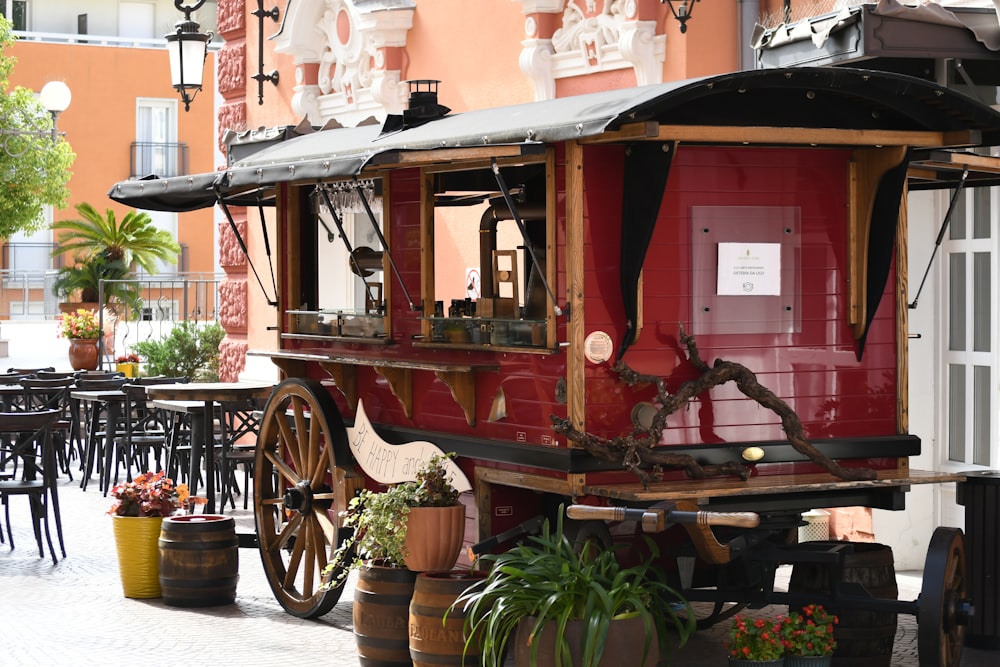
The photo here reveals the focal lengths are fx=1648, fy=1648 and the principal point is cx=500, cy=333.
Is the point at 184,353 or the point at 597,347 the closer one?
the point at 597,347

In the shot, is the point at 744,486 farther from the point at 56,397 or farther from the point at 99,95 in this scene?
the point at 99,95

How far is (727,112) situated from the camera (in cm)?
646

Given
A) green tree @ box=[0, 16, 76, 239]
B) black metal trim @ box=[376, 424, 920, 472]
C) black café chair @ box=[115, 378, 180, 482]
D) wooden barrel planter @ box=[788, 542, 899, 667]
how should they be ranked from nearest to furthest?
black metal trim @ box=[376, 424, 920, 472] → wooden barrel planter @ box=[788, 542, 899, 667] → black café chair @ box=[115, 378, 180, 482] → green tree @ box=[0, 16, 76, 239]

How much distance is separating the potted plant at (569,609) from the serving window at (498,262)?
877 millimetres

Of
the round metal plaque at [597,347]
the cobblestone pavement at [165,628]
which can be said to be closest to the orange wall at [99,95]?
the cobblestone pavement at [165,628]

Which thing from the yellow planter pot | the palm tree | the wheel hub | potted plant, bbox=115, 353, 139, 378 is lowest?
the yellow planter pot

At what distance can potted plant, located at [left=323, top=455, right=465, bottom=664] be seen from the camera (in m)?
6.94

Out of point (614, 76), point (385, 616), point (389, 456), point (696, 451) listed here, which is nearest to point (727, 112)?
point (696, 451)

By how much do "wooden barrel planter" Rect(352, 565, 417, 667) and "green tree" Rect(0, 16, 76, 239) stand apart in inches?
726

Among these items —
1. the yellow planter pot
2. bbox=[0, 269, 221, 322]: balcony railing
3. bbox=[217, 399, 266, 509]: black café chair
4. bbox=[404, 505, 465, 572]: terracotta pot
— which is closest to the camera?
bbox=[404, 505, 465, 572]: terracotta pot

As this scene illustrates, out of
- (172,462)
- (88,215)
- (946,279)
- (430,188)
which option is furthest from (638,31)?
(88,215)

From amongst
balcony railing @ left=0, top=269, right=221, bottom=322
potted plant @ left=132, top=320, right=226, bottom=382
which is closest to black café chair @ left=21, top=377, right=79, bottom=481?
potted plant @ left=132, top=320, right=226, bottom=382

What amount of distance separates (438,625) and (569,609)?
0.79 metres

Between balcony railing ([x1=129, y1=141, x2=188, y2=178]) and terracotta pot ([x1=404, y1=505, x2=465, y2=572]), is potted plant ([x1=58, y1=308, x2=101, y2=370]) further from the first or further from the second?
balcony railing ([x1=129, y1=141, x2=188, y2=178])
